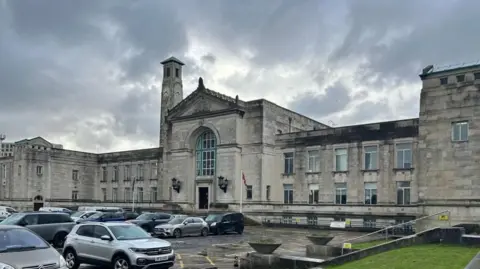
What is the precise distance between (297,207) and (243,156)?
27.0 feet

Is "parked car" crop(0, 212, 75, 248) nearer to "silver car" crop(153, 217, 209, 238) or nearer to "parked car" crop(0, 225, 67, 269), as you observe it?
"silver car" crop(153, 217, 209, 238)

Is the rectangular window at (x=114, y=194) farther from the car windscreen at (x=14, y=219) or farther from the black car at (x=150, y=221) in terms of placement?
the car windscreen at (x=14, y=219)

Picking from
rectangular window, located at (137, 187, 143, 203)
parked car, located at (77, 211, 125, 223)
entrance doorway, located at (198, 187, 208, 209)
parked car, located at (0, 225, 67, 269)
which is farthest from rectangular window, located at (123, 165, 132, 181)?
parked car, located at (0, 225, 67, 269)

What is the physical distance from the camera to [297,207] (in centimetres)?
4741

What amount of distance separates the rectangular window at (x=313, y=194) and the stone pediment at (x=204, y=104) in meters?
10.8

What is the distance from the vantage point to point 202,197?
181 ft

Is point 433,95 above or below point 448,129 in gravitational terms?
Answer: above

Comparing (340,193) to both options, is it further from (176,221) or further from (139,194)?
(139,194)

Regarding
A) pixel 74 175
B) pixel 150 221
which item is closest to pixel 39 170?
pixel 74 175

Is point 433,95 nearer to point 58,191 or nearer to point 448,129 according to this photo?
point 448,129

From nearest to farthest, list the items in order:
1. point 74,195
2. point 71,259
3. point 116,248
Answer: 1. point 116,248
2. point 71,259
3. point 74,195

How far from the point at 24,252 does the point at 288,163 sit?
130ft

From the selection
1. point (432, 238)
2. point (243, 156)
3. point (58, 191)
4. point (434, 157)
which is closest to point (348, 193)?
point (243, 156)

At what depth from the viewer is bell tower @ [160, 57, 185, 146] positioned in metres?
67.4
